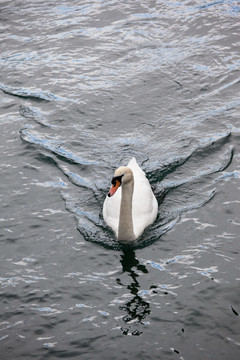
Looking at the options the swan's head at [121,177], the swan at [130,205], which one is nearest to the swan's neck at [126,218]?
the swan at [130,205]

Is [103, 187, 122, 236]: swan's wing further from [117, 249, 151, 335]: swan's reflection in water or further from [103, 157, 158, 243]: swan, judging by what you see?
[117, 249, 151, 335]: swan's reflection in water

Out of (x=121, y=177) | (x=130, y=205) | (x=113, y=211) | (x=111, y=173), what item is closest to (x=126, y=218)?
(x=130, y=205)

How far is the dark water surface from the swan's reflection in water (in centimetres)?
2

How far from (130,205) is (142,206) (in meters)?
0.48

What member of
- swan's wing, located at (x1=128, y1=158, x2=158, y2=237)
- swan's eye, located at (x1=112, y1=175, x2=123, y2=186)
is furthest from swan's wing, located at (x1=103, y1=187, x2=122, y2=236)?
swan's eye, located at (x1=112, y1=175, x2=123, y2=186)

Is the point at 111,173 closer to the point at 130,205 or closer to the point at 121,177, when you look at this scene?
the point at 130,205

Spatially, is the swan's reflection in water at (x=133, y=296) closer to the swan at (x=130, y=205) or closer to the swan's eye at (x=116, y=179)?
the swan at (x=130, y=205)

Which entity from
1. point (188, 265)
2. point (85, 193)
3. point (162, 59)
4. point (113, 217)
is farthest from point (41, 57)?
point (188, 265)

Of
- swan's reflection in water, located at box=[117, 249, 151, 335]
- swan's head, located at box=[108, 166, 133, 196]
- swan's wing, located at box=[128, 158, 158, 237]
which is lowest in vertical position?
swan's reflection in water, located at box=[117, 249, 151, 335]

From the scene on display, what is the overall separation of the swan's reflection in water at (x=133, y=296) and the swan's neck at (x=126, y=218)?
25cm

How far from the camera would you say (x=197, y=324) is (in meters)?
8.05

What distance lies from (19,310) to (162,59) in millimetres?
9406

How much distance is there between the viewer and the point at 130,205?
9.98 metres

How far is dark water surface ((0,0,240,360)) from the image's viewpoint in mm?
8094
